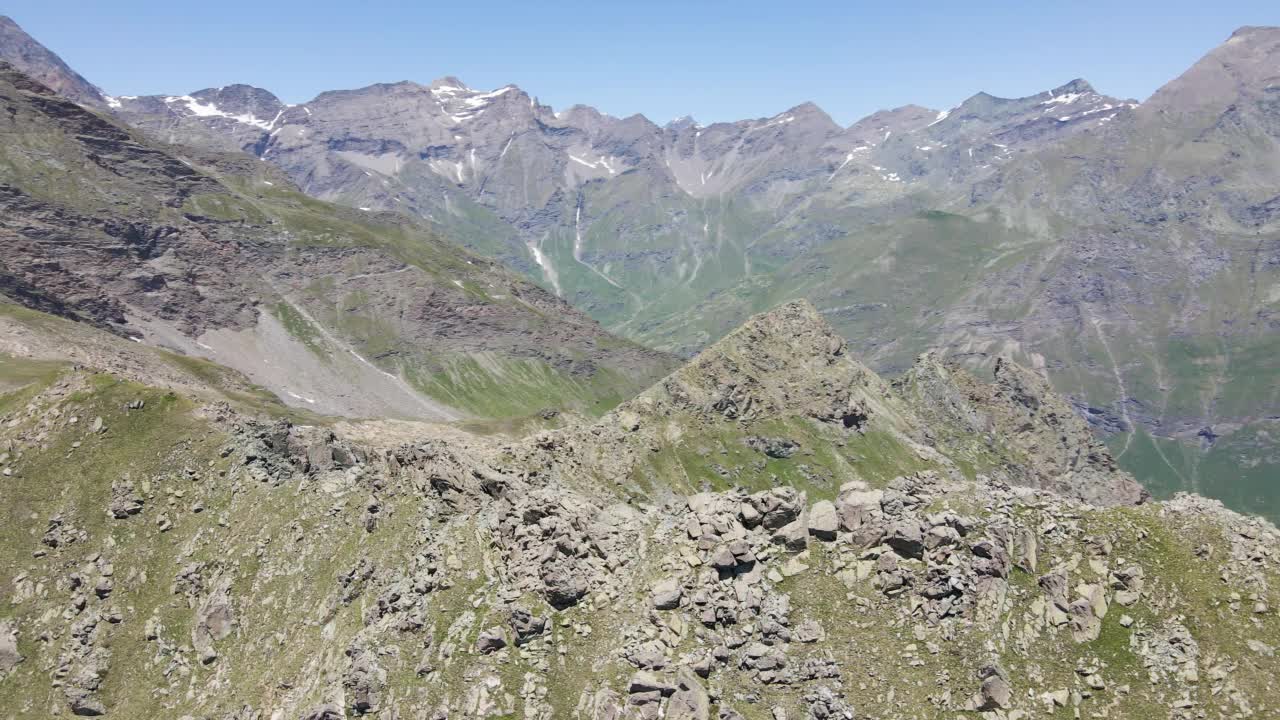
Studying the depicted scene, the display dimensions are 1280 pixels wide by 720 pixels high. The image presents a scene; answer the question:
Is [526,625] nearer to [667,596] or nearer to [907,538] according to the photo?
[667,596]

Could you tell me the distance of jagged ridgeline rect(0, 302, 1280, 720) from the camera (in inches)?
1921

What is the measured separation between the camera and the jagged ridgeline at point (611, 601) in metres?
48.8

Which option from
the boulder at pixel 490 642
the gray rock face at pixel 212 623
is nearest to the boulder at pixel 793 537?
the boulder at pixel 490 642

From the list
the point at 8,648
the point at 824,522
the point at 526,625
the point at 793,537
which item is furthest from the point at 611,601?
the point at 8,648

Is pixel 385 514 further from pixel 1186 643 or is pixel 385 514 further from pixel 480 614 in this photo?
pixel 1186 643

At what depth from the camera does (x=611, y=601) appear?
5616cm

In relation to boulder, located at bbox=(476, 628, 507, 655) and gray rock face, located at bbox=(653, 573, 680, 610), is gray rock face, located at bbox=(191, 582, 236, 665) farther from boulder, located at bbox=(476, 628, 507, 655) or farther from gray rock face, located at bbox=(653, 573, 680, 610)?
gray rock face, located at bbox=(653, 573, 680, 610)

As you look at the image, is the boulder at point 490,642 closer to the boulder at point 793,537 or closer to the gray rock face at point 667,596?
the gray rock face at point 667,596

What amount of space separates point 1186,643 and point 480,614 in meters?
44.3

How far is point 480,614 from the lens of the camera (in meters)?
A: 56.3

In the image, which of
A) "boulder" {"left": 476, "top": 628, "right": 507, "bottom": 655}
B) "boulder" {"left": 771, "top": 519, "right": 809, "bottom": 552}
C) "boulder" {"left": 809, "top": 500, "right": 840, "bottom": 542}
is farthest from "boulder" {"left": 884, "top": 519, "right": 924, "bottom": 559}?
"boulder" {"left": 476, "top": 628, "right": 507, "bottom": 655}

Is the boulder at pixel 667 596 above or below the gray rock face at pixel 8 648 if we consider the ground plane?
above

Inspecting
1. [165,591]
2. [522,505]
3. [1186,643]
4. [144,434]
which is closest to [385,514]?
[522,505]

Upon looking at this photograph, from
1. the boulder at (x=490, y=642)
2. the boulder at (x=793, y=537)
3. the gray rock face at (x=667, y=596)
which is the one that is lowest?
the boulder at (x=490, y=642)
